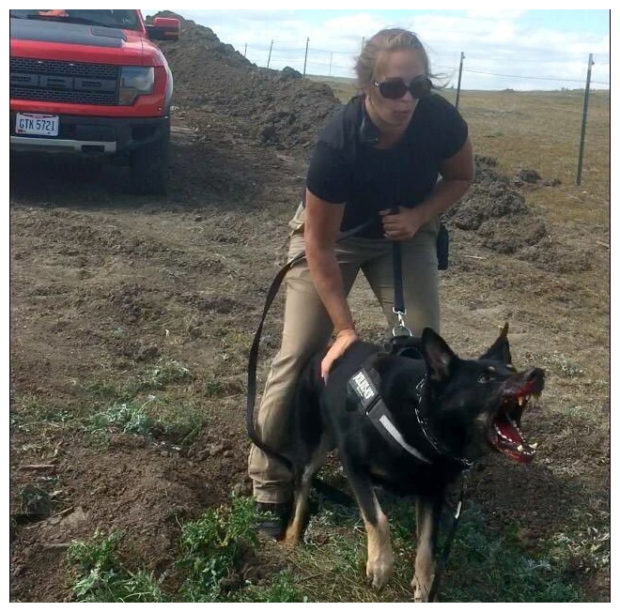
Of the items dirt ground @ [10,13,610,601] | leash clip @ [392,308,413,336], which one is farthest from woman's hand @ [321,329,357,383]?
dirt ground @ [10,13,610,601]

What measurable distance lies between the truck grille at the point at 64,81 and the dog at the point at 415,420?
601 centimetres

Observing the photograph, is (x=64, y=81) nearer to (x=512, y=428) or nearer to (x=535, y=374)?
(x=512, y=428)

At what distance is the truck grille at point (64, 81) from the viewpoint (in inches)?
348

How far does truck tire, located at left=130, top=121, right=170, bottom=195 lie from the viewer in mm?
9688

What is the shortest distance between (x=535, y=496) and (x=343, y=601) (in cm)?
136

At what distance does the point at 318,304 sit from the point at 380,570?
3.92ft

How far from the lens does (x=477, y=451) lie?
325cm

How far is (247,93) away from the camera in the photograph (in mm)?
17844

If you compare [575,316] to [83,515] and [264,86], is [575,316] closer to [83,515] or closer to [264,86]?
[83,515]

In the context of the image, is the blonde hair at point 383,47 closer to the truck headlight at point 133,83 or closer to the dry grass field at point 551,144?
the dry grass field at point 551,144

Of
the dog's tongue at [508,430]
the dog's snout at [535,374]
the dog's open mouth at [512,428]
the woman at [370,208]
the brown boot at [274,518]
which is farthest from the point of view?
the brown boot at [274,518]

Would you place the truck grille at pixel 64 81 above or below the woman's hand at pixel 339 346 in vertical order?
above

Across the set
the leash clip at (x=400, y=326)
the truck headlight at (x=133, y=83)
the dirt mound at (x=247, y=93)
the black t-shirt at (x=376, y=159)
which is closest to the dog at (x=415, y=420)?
the leash clip at (x=400, y=326)

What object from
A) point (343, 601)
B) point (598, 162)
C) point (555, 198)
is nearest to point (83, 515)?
point (343, 601)
